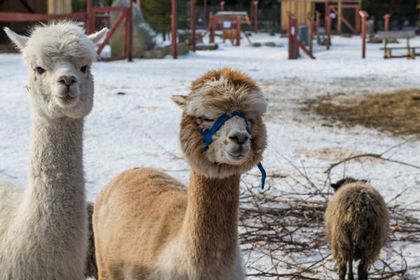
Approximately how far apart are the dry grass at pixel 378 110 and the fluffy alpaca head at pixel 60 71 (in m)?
7.21

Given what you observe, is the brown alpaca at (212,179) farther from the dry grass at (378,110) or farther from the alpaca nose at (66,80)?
the dry grass at (378,110)

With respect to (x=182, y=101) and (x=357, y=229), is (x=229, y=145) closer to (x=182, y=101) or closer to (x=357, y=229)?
(x=182, y=101)

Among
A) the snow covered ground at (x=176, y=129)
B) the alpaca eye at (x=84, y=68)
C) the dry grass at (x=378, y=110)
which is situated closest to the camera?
the alpaca eye at (x=84, y=68)

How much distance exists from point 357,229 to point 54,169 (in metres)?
2.59

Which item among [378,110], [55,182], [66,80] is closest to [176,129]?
[378,110]

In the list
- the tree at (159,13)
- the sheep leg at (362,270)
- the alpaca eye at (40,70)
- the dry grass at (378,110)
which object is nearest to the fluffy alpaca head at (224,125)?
the alpaca eye at (40,70)

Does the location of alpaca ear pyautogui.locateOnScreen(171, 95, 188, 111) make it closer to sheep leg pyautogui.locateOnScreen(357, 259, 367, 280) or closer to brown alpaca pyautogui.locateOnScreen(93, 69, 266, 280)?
brown alpaca pyautogui.locateOnScreen(93, 69, 266, 280)

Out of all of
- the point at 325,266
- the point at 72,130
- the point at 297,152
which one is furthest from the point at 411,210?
the point at 72,130

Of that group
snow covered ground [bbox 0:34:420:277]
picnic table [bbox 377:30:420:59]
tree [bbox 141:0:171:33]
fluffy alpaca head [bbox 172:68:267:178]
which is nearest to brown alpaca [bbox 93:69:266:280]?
fluffy alpaca head [bbox 172:68:267:178]

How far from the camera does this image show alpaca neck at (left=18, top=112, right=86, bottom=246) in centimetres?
347

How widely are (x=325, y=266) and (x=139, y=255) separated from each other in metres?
2.24

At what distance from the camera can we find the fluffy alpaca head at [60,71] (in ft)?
11.2

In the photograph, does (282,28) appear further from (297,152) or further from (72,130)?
(72,130)

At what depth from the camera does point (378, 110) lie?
11.8 m
